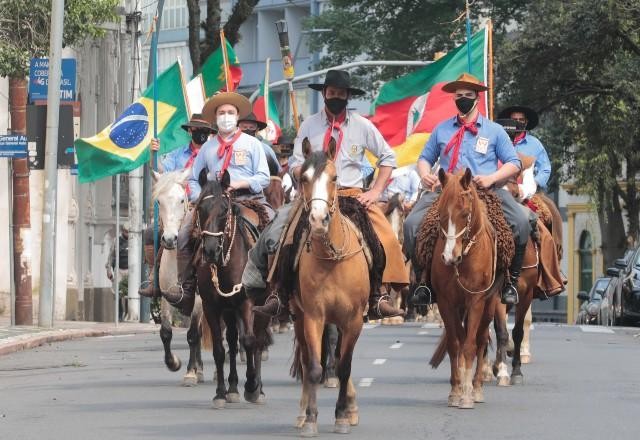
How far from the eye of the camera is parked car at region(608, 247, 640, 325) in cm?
3278

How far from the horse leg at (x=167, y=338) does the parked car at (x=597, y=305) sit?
18.1m

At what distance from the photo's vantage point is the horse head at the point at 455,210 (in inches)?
597

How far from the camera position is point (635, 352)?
22.7m

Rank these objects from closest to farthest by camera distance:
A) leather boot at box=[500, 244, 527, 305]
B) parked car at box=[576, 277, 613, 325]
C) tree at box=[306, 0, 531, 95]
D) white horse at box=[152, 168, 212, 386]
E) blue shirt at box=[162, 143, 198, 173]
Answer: leather boot at box=[500, 244, 527, 305] → white horse at box=[152, 168, 212, 386] → blue shirt at box=[162, 143, 198, 173] → parked car at box=[576, 277, 613, 325] → tree at box=[306, 0, 531, 95]

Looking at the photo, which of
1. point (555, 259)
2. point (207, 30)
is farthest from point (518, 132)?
point (207, 30)

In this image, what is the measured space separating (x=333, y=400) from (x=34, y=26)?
15.2 meters

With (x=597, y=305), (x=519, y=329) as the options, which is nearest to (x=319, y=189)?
(x=519, y=329)

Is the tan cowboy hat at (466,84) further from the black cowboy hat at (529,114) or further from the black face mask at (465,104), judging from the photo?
the black cowboy hat at (529,114)

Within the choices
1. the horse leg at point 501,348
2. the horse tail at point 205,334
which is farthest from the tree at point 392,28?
the horse leg at point 501,348

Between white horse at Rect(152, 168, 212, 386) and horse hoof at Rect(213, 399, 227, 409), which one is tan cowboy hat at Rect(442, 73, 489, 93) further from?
horse hoof at Rect(213, 399, 227, 409)

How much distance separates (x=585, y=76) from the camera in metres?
48.5

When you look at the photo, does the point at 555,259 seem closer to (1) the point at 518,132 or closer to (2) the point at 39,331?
(1) the point at 518,132

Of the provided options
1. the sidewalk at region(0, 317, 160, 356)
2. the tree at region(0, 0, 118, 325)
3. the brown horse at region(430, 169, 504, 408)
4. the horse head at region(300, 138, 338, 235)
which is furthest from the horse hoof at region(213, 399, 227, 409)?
the tree at region(0, 0, 118, 325)

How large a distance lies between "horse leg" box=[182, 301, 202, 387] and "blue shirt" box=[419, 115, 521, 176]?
2.90 meters
